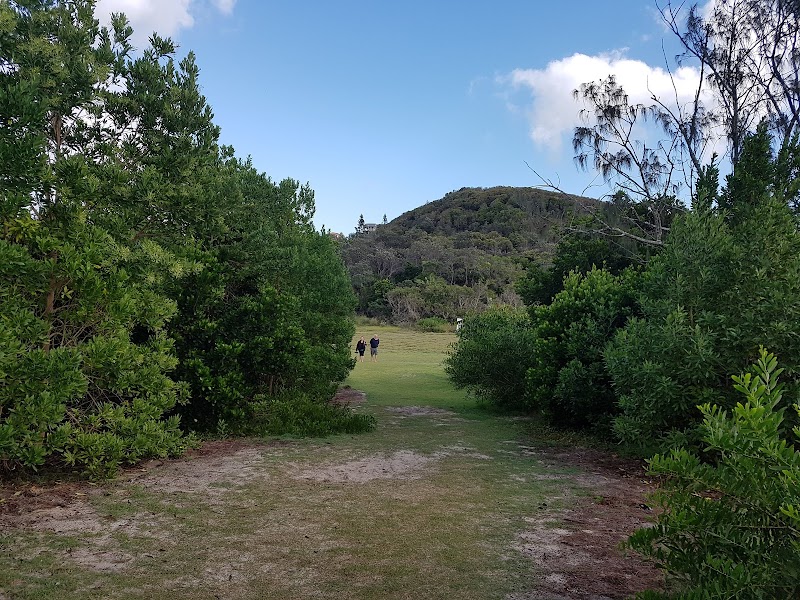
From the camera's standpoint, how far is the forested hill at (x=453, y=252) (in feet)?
209

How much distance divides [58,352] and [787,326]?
9.15m

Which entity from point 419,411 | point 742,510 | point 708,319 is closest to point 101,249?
point 742,510

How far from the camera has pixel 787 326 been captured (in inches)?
290

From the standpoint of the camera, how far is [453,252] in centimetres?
8400

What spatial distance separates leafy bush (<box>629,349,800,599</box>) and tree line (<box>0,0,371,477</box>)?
6430mm

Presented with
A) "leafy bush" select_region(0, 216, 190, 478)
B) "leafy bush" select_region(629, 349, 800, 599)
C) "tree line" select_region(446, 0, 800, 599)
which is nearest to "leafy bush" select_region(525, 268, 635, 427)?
"tree line" select_region(446, 0, 800, 599)

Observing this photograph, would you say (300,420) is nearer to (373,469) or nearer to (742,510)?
(373,469)

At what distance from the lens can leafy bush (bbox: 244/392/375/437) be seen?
11938 millimetres

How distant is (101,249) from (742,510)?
7.55 m

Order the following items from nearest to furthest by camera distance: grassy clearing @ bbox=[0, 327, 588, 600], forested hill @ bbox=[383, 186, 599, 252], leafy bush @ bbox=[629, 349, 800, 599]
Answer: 1. leafy bush @ bbox=[629, 349, 800, 599]
2. grassy clearing @ bbox=[0, 327, 588, 600]
3. forested hill @ bbox=[383, 186, 599, 252]

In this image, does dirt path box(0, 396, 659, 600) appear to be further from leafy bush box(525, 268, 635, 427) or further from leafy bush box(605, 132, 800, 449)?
leafy bush box(525, 268, 635, 427)

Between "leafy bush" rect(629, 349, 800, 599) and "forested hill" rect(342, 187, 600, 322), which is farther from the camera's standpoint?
"forested hill" rect(342, 187, 600, 322)

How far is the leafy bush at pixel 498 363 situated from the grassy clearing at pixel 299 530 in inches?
204

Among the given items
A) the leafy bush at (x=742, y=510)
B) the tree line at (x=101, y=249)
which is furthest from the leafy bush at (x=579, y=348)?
the leafy bush at (x=742, y=510)
